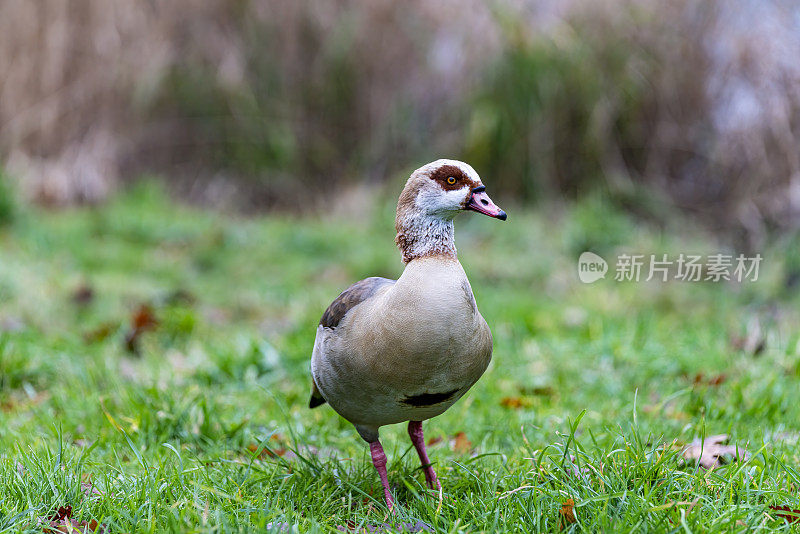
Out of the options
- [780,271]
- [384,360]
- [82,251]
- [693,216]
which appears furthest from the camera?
[693,216]

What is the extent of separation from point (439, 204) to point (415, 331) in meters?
0.47

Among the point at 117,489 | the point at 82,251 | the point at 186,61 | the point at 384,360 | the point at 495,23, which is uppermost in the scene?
the point at 495,23

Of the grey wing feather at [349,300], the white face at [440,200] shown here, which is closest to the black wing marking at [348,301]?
the grey wing feather at [349,300]

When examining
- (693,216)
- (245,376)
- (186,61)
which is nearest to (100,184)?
(186,61)

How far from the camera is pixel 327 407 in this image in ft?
12.3

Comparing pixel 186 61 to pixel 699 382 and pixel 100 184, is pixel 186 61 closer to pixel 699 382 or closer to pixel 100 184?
pixel 100 184

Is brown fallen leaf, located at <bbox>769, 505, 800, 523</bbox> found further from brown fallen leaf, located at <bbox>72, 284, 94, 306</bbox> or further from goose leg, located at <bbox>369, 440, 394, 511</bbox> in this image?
brown fallen leaf, located at <bbox>72, 284, 94, 306</bbox>

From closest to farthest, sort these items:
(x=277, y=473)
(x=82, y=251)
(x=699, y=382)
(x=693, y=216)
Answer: (x=277, y=473), (x=699, y=382), (x=82, y=251), (x=693, y=216)

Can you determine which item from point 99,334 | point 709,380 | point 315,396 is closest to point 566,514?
point 315,396

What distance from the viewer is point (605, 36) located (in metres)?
7.87

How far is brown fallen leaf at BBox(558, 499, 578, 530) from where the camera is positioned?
7.53ft

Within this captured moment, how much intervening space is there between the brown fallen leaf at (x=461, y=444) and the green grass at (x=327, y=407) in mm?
25

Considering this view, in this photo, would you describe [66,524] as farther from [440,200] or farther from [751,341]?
[751,341]

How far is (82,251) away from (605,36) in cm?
530
